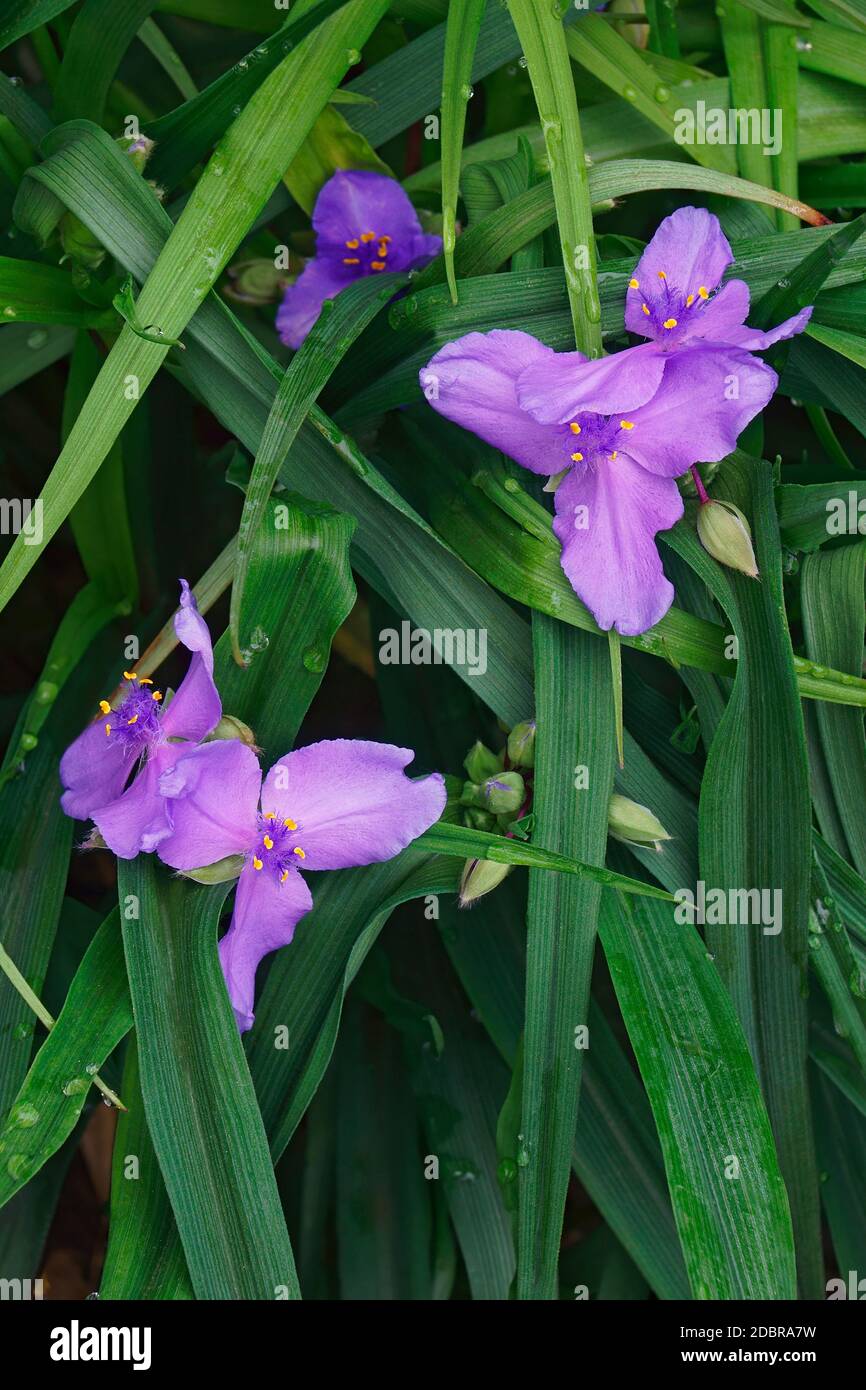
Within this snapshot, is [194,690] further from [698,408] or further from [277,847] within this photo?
[698,408]

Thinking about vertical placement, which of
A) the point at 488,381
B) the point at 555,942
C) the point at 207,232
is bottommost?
the point at 555,942

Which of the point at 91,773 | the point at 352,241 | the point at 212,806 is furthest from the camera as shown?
the point at 352,241

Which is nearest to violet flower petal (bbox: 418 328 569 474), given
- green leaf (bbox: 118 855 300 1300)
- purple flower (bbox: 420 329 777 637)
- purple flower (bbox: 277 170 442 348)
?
purple flower (bbox: 420 329 777 637)

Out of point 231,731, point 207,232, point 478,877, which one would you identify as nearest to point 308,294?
point 207,232

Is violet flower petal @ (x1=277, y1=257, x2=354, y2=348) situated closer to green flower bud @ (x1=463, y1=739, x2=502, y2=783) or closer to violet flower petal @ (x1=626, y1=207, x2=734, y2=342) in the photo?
violet flower petal @ (x1=626, y1=207, x2=734, y2=342)

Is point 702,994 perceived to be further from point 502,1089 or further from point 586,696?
point 502,1089

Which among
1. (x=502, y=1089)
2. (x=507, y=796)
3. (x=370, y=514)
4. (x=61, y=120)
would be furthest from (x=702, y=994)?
(x=61, y=120)

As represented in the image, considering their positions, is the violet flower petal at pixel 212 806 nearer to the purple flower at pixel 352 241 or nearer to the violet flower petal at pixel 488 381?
the violet flower petal at pixel 488 381
